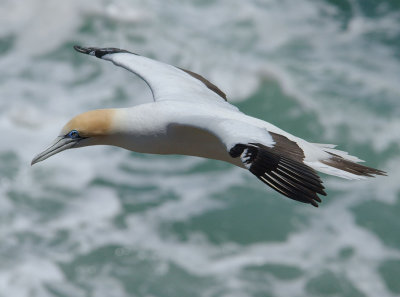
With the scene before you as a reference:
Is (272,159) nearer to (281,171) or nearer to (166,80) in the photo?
(281,171)

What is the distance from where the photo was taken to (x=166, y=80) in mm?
9500

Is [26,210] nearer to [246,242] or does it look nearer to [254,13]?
[246,242]

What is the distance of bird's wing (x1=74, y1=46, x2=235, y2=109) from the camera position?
9.15m

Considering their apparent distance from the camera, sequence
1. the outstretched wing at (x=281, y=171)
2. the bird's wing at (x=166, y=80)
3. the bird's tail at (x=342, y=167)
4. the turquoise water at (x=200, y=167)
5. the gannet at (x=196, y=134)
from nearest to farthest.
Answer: the outstretched wing at (x=281, y=171)
the gannet at (x=196, y=134)
the bird's tail at (x=342, y=167)
the bird's wing at (x=166, y=80)
the turquoise water at (x=200, y=167)

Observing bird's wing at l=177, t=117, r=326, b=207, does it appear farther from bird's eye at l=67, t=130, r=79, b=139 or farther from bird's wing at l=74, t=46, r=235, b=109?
bird's eye at l=67, t=130, r=79, b=139

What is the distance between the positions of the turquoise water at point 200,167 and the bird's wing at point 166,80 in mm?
6301

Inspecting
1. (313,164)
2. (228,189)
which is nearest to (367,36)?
(228,189)

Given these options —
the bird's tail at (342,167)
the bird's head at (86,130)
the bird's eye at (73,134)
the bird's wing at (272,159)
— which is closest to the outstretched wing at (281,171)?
the bird's wing at (272,159)

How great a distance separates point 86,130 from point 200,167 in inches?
383

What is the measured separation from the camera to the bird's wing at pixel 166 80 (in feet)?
30.0

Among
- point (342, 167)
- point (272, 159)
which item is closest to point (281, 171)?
point (272, 159)

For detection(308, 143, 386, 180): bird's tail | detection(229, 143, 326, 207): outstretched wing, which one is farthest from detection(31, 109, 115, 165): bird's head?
detection(308, 143, 386, 180): bird's tail

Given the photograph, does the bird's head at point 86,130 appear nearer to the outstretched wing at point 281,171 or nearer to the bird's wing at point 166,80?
the bird's wing at point 166,80

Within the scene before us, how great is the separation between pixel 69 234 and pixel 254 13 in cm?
909
